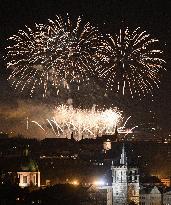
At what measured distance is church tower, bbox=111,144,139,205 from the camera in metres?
85.7

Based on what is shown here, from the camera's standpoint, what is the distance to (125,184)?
85.9 m

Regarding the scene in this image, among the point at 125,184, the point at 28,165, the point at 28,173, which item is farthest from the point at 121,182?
the point at 28,165

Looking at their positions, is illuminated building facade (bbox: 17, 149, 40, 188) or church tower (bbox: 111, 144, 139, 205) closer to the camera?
church tower (bbox: 111, 144, 139, 205)

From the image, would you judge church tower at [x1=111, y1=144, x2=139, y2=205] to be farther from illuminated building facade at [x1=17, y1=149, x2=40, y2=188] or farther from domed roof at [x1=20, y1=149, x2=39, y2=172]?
domed roof at [x1=20, y1=149, x2=39, y2=172]

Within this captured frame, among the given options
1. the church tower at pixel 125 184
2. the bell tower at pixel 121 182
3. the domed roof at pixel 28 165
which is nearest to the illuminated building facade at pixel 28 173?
the domed roof at pixel 28 165

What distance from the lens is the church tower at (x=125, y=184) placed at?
3374 inches

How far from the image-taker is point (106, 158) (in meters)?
119

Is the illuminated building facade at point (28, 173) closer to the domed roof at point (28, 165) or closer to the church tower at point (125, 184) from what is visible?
the domed roof at point (28, 165)

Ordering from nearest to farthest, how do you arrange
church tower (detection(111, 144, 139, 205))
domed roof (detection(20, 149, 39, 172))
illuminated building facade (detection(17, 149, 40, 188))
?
church tower (detection(111, 144, 139, 205))
illuminated building facade (detection(17, 149, 40, 188))
domed roof (detection(20, 149, 39, 172))

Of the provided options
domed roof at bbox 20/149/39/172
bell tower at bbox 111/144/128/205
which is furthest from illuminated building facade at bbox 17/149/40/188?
bell tower at bbox 111/144/128/205

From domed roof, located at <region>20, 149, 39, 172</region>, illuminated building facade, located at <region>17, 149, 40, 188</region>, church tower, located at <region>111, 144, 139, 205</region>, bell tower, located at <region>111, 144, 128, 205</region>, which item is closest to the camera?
bell tower, located at <region>111, 144, 128, 205</region>

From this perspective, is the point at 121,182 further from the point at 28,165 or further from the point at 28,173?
the point at 28,165

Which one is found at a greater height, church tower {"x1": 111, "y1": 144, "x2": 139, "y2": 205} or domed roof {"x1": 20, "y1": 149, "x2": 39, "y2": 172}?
domed roof {"x1": 20, "y1": 149, "x2": 39, "y2": 172}

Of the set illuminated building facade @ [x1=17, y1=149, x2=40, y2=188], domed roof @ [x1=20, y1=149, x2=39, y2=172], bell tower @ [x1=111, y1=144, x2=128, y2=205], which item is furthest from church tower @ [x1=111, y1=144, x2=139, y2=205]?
domed roof @ [x1=20, y1=149, x2=39, y2=172]
